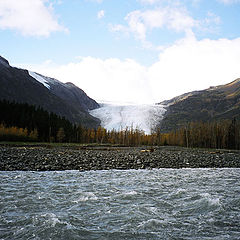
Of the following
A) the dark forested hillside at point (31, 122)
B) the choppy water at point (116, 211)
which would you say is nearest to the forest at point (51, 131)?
the dark forested hillside at point (31, 122)

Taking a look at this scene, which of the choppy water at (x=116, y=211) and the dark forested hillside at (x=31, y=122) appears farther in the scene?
the dark forested hillside at (x=31, y=122)

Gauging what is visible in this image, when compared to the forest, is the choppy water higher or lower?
lower

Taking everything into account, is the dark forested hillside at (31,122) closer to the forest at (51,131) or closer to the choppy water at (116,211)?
the forest at (51,131)

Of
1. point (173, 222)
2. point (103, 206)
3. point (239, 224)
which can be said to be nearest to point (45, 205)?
point (103, 206)

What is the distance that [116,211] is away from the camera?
6453mm

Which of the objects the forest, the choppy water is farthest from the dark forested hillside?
the choppy water

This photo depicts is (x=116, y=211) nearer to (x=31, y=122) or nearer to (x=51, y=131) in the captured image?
(x=31, y=122)

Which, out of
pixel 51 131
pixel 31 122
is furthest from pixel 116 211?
pixel 51 131

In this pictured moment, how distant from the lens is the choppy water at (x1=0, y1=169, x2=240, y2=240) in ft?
16.2

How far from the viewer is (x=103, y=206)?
22.7ft

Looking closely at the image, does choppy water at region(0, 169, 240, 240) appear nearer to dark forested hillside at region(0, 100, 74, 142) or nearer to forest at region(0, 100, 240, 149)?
forest at region(0, 100, 240, 149)

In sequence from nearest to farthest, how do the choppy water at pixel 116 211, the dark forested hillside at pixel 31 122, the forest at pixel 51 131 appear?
the choppy water at pixel 116 211 < the forest at pixel 51 131 < the dark forested hillside at pixel 31 122

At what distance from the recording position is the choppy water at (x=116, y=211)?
495 cm

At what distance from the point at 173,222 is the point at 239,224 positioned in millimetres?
1497
